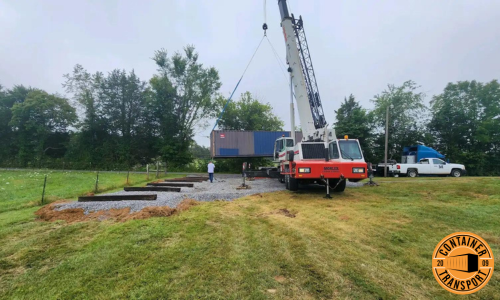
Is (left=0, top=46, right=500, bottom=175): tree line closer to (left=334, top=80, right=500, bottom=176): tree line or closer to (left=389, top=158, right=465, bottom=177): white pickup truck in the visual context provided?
(left=334, top=80, right=500, bottom=176): tree line

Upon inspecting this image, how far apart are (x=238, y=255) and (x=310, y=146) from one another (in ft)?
19.2

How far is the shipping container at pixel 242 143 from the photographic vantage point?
1909cm

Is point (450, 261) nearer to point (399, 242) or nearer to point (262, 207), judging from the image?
Result: point (399, 242)

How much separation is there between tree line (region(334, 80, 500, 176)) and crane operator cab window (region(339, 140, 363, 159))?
58.1ft

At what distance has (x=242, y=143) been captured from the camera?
63.9 ft

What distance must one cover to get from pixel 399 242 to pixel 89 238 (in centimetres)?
500

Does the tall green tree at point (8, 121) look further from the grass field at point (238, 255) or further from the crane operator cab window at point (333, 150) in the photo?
the crane operator cab window at point (333, 150)

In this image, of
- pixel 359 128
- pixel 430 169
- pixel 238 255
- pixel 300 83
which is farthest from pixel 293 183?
pixel 359 128

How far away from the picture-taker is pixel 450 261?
195 centimetres

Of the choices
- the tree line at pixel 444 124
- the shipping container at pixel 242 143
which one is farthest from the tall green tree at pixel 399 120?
the shipping container at pixel 242 143

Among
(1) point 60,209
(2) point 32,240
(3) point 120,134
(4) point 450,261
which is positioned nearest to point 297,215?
(4) point 450,261

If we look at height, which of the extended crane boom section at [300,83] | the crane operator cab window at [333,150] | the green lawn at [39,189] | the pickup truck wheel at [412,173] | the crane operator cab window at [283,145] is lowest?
the green lawn at [39,189]

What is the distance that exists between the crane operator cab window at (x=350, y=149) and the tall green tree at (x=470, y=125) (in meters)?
24.8

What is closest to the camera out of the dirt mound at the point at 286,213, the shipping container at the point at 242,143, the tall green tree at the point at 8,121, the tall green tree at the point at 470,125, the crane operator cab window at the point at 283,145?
the dirt mound at the point at 286,213
